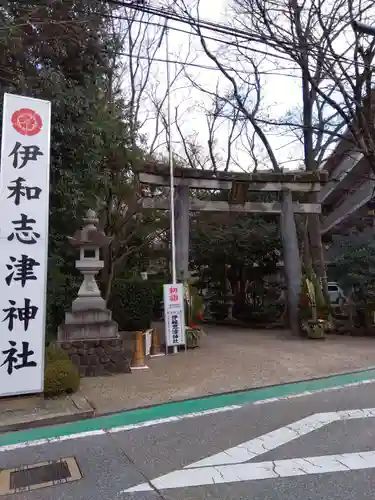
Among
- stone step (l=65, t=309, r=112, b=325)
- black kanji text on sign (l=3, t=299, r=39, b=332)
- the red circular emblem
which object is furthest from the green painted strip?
the red circular emblem

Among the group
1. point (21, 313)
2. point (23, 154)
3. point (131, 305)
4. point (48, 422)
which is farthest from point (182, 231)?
point (48, 422)

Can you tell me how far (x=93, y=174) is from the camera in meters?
8.35

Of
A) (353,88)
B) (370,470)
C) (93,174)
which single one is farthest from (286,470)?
(353,88)

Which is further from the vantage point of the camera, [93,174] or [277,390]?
[93,174]

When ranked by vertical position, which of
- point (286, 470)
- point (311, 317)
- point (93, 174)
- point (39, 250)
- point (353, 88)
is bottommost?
point (286, 470)

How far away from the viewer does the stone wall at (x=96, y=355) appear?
23.5 feet

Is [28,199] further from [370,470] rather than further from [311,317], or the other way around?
[311,317]

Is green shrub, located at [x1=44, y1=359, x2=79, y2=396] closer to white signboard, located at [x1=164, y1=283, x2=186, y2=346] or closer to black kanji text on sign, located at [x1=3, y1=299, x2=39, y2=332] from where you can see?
black kanji text on sign, located at [x1=3, y1=299, x2=39, y2=332]

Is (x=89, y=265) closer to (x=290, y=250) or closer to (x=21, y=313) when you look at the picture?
(x=21, y=313)

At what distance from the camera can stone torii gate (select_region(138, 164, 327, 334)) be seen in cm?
1142

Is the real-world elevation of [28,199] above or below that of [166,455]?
above

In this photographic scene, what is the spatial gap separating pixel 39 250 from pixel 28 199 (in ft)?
2.37

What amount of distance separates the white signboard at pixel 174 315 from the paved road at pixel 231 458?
4.26m

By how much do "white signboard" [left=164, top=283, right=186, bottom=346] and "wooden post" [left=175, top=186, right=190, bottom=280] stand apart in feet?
4.76
